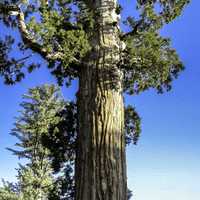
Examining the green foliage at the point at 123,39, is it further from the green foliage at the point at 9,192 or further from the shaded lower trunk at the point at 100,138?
the green foliage at the point at 9,192

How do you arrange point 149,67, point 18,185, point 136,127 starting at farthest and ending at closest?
point 18,185 → point 136,127 → point 149,67

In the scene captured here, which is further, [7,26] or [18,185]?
[18,185]

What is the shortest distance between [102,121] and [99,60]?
91 centimetres

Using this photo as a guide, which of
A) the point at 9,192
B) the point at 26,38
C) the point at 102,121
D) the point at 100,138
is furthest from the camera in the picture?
the point at 9,192

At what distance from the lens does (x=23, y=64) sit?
7.63m

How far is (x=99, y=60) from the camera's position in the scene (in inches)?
248

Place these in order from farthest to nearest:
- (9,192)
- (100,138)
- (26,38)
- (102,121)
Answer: (9,192) < (26,38) < (102,121) < (100,138)

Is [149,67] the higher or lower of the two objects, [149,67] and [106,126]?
the higher

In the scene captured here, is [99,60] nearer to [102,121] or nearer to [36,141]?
[102,121]

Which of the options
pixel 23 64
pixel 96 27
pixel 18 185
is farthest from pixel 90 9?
pixel 18 185

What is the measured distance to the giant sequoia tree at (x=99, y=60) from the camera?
5637mm

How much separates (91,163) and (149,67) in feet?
7.82

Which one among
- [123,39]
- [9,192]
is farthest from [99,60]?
[9,192]

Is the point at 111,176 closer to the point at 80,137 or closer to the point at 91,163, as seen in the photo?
the point at 91,163
